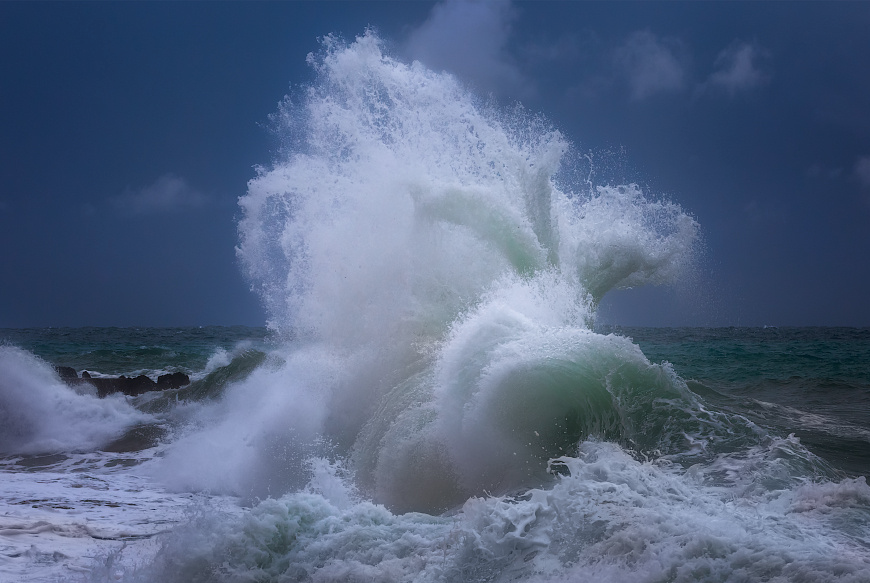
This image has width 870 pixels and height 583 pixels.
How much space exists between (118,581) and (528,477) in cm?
331

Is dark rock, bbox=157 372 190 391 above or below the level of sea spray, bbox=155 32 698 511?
above

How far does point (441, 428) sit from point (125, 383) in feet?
44.6

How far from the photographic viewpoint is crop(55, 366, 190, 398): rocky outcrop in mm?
16406

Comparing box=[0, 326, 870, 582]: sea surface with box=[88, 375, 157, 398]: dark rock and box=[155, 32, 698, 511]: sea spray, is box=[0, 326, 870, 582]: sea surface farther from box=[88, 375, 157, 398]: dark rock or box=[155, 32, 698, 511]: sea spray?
box=[88, 375, 157, 398]: dark rock

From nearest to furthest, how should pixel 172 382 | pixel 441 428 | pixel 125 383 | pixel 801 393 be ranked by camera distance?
Result: pixel 441 428 < pixel 801 393 < pixel 125 383 < pixel 172 382

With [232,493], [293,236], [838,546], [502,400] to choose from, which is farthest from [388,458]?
[293,236]

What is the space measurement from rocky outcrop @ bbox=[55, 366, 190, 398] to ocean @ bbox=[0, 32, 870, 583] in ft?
1.62

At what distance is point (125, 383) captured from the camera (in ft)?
56.9

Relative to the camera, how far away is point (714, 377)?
55.5 ft

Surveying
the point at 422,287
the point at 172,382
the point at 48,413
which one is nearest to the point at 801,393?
the point at 422,287

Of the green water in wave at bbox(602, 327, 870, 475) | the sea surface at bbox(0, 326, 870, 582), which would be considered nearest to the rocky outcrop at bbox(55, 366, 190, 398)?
the sea surface at bbox(0, 326, 870, 582)

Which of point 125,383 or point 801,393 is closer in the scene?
point 801,393

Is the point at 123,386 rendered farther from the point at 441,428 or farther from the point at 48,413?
the point at 441,428

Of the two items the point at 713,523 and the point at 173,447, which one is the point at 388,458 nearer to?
the point at 713,523
